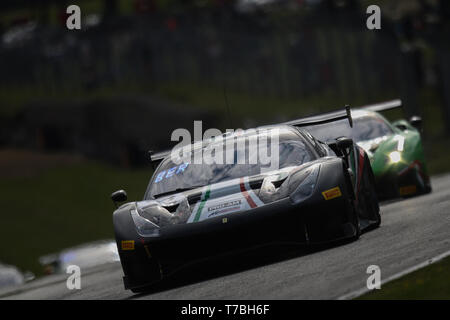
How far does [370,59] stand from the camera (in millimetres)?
47219

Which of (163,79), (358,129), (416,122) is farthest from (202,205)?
(163,79)

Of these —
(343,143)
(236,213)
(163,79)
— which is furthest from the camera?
(163,79)

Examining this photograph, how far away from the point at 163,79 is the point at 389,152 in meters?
35.1

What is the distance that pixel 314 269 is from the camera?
7578mm

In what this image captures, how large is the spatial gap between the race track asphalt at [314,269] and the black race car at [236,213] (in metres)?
0.18

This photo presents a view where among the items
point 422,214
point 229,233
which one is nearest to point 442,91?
point 422,214

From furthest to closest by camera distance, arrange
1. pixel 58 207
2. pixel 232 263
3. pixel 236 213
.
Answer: pixel 58 207 < pixel 232 263 < pixel 236 213

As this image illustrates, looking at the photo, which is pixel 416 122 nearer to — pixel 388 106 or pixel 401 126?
pixel 401 126

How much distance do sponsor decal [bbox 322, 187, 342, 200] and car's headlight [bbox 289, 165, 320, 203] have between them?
114 millimetres

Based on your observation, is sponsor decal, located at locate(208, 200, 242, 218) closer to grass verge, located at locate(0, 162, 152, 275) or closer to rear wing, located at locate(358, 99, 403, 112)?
rear wing, located at locate(358, 99, 403, 112)

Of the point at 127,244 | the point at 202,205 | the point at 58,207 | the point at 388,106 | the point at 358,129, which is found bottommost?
Result: the point at 127,244

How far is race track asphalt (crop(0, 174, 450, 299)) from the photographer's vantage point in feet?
22.7

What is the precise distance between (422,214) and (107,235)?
19.1 meters

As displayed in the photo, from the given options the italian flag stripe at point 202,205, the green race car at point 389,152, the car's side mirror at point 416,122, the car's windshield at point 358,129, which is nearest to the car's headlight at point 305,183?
the italian flag stripe at point 202,205
